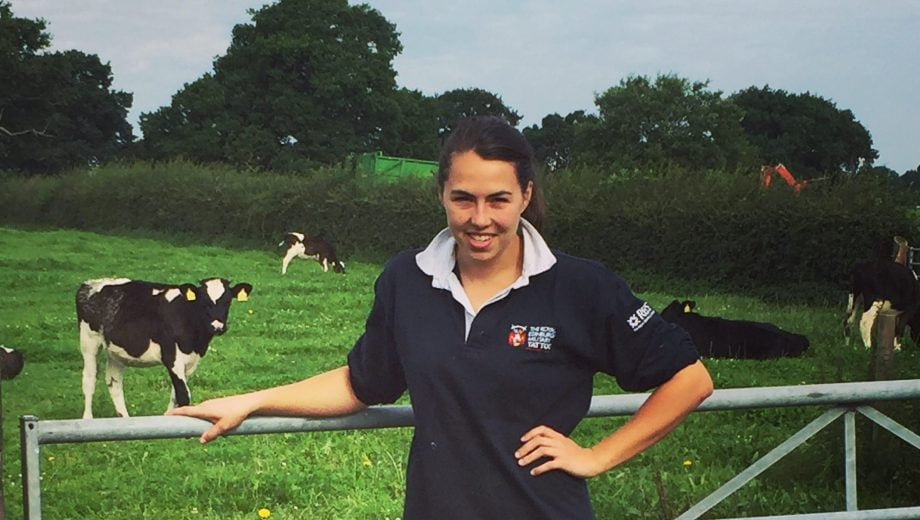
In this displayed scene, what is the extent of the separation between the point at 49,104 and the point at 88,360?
27.3 inches

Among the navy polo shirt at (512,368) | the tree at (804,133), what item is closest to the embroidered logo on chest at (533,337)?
the navy polo shirt at (512,368)

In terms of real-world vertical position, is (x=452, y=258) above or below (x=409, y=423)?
above

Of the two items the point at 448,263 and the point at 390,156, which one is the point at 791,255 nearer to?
the point at 390,156

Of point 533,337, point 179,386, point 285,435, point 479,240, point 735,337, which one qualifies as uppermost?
point 479,240

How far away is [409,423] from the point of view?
1.53 meters

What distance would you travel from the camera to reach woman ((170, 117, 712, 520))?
1208mm

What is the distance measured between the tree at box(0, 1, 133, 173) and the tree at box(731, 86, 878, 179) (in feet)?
5.92

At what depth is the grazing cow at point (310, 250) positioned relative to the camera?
3354mm

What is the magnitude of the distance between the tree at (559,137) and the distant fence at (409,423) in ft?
4.93

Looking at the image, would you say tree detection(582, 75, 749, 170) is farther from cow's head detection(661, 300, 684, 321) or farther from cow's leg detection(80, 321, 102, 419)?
cow's leg detection(80, 321, 102, 419)

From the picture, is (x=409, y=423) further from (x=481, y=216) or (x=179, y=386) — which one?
(x=179, y=386)

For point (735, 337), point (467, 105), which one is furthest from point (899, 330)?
point (467, 105)

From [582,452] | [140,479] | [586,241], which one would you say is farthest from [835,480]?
A: [582,452]

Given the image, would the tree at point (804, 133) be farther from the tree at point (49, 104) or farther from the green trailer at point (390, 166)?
the tree at point (49, 104)
